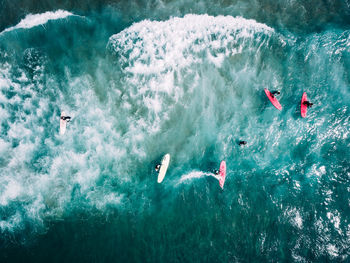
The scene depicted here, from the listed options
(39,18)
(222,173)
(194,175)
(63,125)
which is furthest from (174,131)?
(39,18)

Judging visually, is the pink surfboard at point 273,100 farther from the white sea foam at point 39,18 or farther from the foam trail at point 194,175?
the white sea foam at point 39,18

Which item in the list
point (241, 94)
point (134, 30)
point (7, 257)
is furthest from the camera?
point (241, 94)

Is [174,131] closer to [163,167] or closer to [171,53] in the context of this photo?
[163,167]

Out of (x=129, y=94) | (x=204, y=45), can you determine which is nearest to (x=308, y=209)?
(x=204, y=45)

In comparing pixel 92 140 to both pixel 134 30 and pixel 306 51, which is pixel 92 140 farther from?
pixel 306 51

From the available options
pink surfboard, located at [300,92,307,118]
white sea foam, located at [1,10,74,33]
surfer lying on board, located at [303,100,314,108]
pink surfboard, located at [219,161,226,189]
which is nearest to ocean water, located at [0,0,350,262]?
white sea foam, located at [1,10,74,33]
